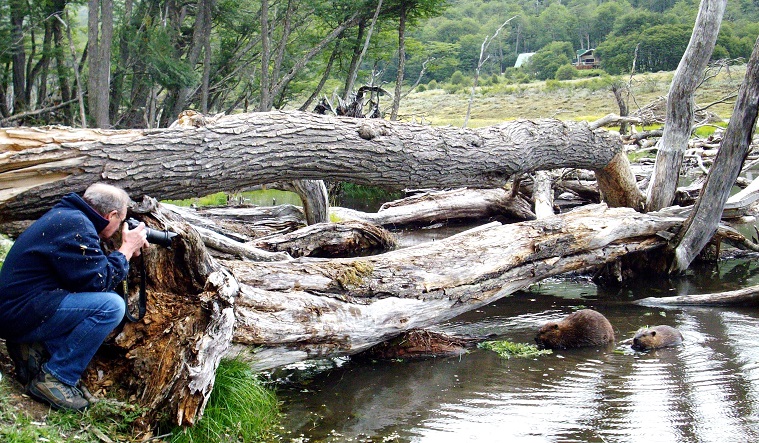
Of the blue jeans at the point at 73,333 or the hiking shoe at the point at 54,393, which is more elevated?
the blue jeans at the point at 73,333

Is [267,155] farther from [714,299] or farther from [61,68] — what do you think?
[61,68]

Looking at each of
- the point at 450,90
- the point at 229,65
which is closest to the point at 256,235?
the point at 229,65

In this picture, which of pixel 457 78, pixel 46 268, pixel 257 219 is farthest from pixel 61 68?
pixel 457 78

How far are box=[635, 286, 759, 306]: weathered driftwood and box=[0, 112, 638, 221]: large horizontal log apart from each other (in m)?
2.23

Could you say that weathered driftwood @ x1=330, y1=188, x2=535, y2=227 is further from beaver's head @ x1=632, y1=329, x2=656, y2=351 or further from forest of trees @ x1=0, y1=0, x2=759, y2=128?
beaver's head @ x1=632, y1=329, x2=656, y2=351

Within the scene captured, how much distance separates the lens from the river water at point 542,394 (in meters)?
4.89

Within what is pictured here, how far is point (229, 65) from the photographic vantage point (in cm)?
2262

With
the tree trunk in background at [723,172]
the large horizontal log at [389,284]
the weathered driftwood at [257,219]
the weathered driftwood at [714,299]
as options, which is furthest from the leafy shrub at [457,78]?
the large horizontal log at [389,284]

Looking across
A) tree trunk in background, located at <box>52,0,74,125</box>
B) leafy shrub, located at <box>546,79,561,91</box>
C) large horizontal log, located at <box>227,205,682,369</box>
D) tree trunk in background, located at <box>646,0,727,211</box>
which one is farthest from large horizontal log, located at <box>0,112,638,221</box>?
leafy shrub, located at <box>546,79,561,91</box>

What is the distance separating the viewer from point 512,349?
6902 millimetres

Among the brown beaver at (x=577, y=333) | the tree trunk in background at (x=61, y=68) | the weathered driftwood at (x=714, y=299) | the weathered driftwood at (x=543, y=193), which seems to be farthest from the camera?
the tree trunk in background at (x=61, y=68)

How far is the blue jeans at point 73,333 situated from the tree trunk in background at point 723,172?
295 inches

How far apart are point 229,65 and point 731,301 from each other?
17.8 metres

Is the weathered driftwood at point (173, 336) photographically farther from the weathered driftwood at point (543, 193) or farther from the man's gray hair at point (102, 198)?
the weathered driftwood at point (543, 193)
